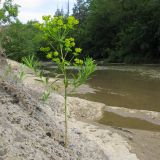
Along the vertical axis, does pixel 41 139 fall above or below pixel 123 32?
below

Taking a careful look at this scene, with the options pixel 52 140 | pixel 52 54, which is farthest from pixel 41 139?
pixel 52 54

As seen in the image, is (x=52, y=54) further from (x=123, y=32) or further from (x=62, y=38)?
(x=123, y=32)

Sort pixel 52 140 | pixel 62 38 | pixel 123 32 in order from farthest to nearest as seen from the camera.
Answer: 1. pixel 123 32
2. pixel 52 140
3. pixel 62 38

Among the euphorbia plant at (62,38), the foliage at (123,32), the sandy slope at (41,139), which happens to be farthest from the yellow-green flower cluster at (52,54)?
the foliage at (123,32)

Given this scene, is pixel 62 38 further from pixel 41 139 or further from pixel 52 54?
pixel 41 139

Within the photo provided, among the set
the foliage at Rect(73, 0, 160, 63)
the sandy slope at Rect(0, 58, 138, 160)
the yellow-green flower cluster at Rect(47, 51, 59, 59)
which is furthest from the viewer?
the foliage at Rect(73, 0, 160, 63)

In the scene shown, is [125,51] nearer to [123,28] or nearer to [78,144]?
[123,28]

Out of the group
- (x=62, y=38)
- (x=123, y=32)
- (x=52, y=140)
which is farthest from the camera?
(x=123, y=32)

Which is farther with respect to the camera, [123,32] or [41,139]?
[123,32]

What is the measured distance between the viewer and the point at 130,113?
12.7 meters

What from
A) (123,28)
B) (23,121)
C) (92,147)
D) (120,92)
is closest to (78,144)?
(92,147)

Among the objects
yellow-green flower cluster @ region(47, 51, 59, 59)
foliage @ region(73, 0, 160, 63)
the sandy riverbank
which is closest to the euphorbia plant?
yellow-green flower cluster @ region(47, 51, 59, 59)

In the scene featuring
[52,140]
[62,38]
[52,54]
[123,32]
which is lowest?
[52,140]

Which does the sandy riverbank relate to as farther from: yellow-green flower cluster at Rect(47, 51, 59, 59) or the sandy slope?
yellow-green flower cluster at Rect(47, 51, 59, 59)
